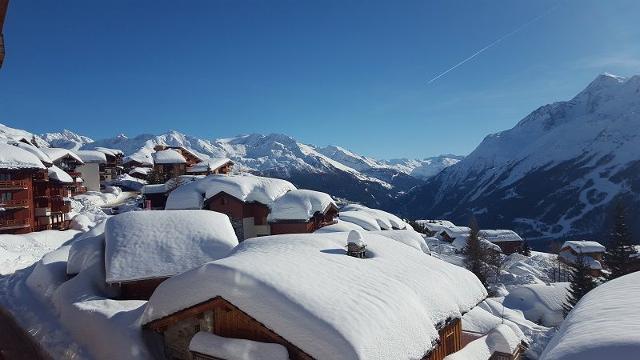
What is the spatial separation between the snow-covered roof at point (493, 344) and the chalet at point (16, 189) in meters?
44.4

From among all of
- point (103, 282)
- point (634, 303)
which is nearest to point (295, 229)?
point (103, 282)

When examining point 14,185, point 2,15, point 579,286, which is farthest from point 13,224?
point 579,286

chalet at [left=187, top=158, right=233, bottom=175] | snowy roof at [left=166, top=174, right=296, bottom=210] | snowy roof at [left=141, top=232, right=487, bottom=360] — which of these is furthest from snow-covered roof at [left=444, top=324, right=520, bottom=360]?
chalet at [left=187, top=158, right=233, bottom=175]

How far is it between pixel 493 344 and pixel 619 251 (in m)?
42.6

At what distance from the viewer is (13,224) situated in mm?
40438

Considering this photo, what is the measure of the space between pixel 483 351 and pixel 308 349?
1011 cm

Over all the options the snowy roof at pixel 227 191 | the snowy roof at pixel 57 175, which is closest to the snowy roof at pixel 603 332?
the snowy roof at pixel 227 191

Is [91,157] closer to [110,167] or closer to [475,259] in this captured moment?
[110,167]

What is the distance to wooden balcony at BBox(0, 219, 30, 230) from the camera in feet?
130

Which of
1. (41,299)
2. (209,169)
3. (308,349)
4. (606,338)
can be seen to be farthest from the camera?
(209,169)

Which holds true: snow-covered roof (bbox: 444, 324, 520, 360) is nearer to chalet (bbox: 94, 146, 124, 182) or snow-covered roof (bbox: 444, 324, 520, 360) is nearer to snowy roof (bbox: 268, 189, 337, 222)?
snowy roof (bbox: 268, 189, 337, 222)

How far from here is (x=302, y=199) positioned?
130ft

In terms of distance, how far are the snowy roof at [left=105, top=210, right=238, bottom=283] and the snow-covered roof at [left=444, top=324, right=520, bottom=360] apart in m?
12.2

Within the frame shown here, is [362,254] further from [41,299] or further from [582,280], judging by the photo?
[582,280]
